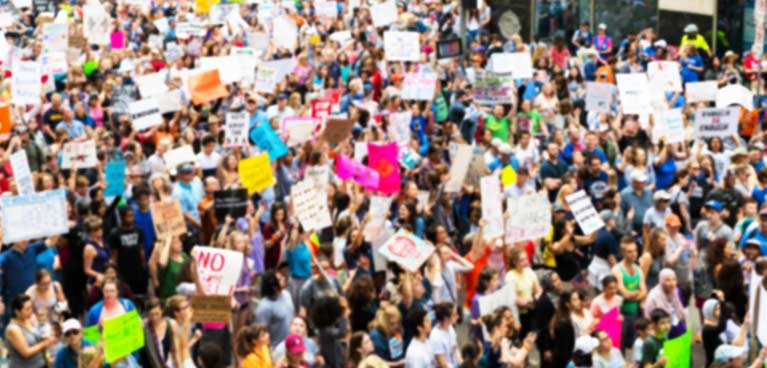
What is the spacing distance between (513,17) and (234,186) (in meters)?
15.5

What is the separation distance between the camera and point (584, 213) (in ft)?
49.1

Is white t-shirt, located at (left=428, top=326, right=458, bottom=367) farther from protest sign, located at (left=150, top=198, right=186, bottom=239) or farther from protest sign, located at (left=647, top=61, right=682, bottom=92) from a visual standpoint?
protest sign, located at (left=647, top=61, right=682, bottom=92)

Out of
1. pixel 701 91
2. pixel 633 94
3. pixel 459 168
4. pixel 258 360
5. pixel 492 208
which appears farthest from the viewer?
pixel 701 91

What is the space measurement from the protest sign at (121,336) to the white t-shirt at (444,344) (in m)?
2.05

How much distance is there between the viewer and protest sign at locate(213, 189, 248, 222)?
15.1 m

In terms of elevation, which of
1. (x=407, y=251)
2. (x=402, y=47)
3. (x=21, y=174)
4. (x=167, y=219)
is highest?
(x=402, y=47)

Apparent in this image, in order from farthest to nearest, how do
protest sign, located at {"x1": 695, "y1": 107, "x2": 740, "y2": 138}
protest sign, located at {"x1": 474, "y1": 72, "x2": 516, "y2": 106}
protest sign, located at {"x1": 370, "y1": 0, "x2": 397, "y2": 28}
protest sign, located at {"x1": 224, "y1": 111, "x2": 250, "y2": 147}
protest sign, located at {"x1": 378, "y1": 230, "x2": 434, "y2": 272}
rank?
protest sign, located at {"x1": 370, "y1": 0, "x2": 397, "y2": 28} → protest sign, located at {"x1": 474, "y1": 72, "x2": 516, "y2": 106} → protest sign, located at {"x1": 695, "y1": 107, "x2": 740, "y2": 138} → protest sign, located at {"x1": 224, "y1": 111, "x2": 250, "y2": 147} → protest sign, located at {"x1": 378, "y1": 230, "x2": 434, "y2": 272}

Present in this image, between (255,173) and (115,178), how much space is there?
4.67 ft

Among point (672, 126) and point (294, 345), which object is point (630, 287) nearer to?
point (294, 345)

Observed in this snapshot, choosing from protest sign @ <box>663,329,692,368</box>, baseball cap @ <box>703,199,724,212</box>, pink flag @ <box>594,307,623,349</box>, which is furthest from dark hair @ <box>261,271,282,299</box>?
baseball cap @ <box>703,199,724,212</box>

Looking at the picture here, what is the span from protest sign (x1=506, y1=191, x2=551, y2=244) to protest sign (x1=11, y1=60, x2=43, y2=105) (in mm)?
7952

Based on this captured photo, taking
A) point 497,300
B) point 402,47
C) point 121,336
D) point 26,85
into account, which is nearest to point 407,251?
point 497,300

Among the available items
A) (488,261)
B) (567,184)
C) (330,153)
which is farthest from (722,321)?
(330,153)

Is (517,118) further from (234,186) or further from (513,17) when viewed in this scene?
(513,17)
